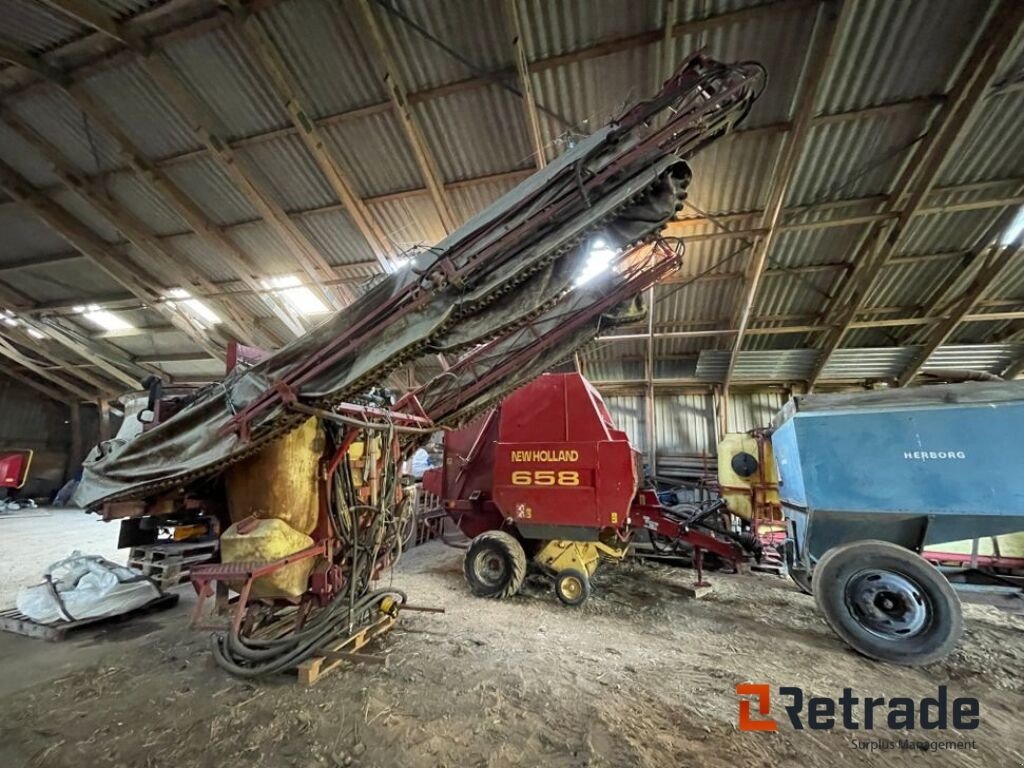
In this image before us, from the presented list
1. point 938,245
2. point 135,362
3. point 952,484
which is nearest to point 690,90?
point 952,484

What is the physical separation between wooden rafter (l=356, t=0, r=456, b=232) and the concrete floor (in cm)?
686

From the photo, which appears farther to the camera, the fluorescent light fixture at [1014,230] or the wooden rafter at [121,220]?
the wooden rafter at [121,220]

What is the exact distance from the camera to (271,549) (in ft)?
8.92

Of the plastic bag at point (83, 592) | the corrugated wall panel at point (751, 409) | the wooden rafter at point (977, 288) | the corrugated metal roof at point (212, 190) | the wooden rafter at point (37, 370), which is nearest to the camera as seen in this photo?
the plastic bag at point (83, 592)

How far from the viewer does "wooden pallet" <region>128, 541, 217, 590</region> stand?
3146mm

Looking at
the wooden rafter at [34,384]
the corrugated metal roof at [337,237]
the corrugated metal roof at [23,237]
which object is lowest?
the wooden rafter at [34,384]

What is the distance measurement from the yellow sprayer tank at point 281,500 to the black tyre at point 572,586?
2.65 metres

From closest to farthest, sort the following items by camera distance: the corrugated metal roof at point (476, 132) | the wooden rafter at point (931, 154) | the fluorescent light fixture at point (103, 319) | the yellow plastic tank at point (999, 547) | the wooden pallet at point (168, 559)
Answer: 1. the wooden pallet at point (168, 559)
2. the wooden rafter at point (931, 154)
3. the yellow plastic tank at point (999, 547)
4. the corrugated metal roof at point (476, 132)
5. the fluorescent light fixture at point (103, 319)

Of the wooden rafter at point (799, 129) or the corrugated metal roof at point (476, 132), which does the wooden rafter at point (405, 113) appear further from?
the wooden rafter at point (799, 129)

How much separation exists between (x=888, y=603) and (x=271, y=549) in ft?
15.6

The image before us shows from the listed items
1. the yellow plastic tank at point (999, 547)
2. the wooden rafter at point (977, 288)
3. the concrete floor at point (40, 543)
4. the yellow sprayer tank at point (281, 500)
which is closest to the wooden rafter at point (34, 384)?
the concrete floor at point (40, 543)

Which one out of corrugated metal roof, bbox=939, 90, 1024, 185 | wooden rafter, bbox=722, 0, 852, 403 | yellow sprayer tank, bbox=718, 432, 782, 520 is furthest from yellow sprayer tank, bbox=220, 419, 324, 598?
corrugated metal roof, bbox=939, 90, 1024, 185

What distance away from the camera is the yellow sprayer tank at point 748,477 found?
7008mm

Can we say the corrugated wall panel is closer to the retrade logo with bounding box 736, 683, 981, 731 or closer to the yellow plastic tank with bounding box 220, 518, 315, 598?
the retrade logo with bounding box 736, 683, 981, 731
